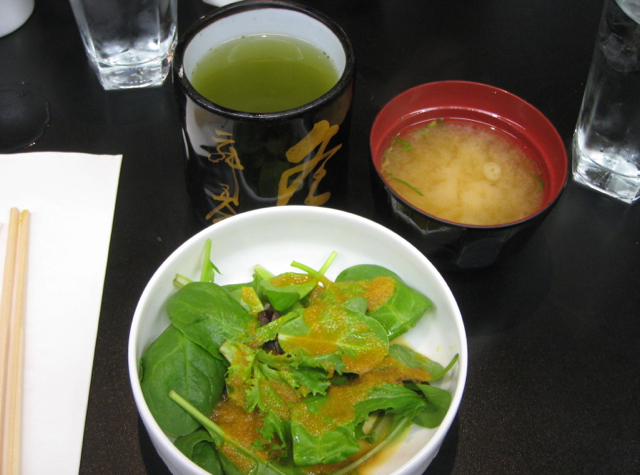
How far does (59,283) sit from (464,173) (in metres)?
0.66

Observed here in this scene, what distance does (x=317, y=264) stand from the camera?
2.88ft

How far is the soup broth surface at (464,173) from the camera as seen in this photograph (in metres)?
0.90

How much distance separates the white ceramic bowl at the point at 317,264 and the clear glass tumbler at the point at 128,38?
51cm

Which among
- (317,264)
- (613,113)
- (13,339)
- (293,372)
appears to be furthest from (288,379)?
(613,113)

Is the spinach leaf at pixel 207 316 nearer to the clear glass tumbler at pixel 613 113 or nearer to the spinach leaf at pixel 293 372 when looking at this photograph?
the spinach leaf at pixel 293 372

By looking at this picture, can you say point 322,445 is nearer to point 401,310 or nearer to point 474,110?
point 401,310

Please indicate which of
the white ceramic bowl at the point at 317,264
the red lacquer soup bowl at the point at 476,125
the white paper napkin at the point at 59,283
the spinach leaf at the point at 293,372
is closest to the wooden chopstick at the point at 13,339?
the white paper napkin at the point at 59,283

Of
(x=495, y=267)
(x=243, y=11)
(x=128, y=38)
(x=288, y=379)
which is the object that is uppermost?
(x=243, y=11)

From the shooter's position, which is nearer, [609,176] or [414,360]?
[414,360]

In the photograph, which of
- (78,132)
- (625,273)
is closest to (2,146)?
(78,132)

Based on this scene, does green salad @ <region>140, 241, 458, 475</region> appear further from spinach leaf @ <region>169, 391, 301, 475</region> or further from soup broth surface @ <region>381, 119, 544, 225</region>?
soup broth surface @ <region>381, 119, 544, 225</region>

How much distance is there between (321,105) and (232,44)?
0.80ft

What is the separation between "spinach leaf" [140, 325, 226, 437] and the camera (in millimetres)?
657

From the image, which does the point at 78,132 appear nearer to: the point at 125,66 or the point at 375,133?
the point at 125,66
